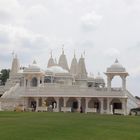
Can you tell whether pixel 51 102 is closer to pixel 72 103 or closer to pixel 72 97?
pixel 72 103

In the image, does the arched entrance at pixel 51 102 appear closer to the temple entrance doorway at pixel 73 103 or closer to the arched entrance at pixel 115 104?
the temple entrance doorway at pixel 73 103

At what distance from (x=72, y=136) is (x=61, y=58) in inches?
2779

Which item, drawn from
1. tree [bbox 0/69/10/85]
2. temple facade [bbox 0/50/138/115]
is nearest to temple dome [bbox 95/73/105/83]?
temple facade [bbox 0/50/138/115]

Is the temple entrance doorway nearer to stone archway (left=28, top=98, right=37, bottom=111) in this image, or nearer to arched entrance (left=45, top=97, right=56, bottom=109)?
arched entrance (left=45, top=97, right=56, bottom=109)

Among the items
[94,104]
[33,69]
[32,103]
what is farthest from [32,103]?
[94,104]

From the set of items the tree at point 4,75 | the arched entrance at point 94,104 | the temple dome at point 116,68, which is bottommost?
the arched entrance at point 94,104

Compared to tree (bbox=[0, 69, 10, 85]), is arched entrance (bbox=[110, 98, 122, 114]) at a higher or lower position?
lower

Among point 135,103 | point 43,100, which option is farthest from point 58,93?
point 135,103

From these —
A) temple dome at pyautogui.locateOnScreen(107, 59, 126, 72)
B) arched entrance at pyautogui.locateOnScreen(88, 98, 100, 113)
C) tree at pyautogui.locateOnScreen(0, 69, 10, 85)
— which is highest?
tree at pyautogui.locateOnScreen(0, 69, 10, 85)

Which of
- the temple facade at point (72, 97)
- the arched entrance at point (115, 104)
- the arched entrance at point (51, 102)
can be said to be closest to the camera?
the temple facade at point (72, 97)

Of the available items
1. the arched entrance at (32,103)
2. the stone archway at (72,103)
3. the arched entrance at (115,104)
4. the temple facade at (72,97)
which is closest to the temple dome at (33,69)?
the temple facade at (72,97)

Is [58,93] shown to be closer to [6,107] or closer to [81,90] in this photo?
[81,90]

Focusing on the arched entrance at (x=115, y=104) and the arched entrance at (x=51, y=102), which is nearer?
the arched entrance at (x=115, y=104)

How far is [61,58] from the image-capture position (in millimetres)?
87750
